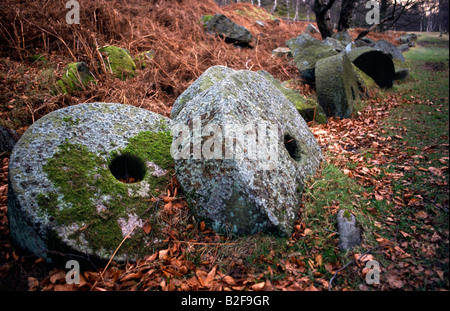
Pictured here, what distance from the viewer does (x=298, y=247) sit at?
2.43 meters

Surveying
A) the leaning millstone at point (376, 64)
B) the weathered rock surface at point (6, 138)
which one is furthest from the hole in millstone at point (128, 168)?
the leaning millstone at point (376, 64)

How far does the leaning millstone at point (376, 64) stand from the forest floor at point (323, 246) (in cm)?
486

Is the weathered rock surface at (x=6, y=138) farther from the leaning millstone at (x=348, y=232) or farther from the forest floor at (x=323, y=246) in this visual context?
the leaning millstone at (x=348, y=232)

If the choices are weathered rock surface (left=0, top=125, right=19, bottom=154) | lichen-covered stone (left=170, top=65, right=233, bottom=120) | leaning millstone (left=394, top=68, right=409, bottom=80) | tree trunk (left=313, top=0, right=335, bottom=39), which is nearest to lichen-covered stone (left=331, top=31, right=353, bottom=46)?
tree trunk (left=313, top=0, right=335, bottom=39)

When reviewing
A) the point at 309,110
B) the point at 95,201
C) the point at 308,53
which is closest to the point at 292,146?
the point at 309,110

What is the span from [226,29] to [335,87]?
6691 mm

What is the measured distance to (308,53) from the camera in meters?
7.59

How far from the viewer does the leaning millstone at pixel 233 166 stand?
7.64 ft

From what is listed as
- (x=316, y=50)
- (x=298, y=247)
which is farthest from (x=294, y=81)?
(x=298, y=247)

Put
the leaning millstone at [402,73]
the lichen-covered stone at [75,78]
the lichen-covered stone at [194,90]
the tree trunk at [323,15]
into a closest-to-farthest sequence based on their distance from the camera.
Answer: the lichen-covered stone at [194,90], the lichen-covered stone at [75,78], the leaning millstone at [402,73], the tree trunk at [323,15]

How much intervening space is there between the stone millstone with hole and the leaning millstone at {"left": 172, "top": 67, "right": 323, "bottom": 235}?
1.81 ft

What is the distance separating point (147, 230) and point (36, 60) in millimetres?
5374

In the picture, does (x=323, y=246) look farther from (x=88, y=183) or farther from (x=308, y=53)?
(x=308, y=53)

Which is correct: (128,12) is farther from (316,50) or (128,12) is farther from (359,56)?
(359,56)
